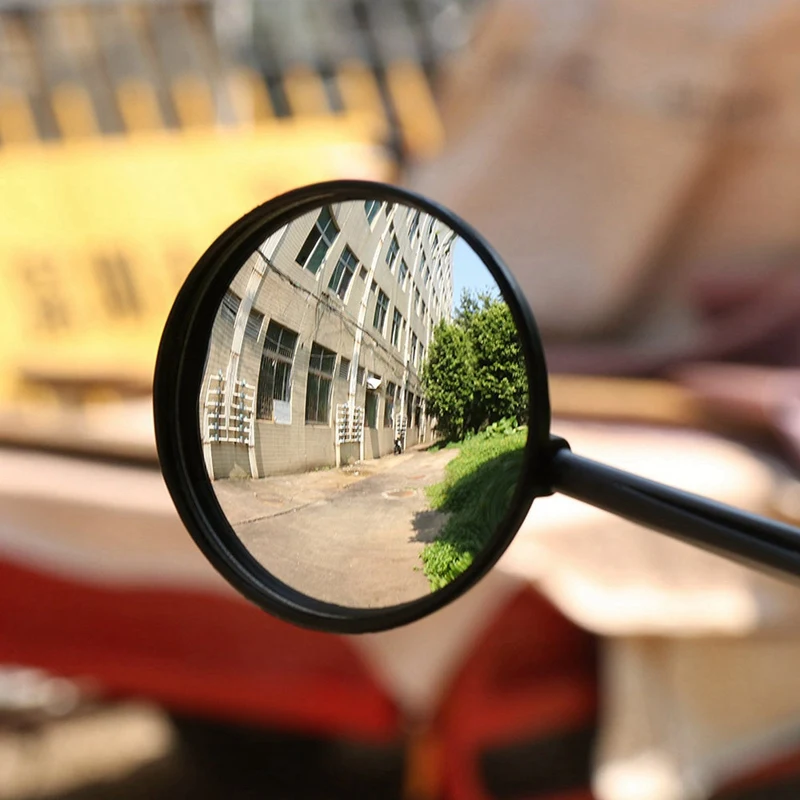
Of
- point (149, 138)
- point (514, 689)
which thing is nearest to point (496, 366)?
point (514, 689)

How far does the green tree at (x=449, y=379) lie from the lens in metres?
0.40

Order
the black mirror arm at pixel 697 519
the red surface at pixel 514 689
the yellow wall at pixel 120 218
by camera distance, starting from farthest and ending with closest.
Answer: the yellow wall at pixel 120 218, the red surface at pixel 514 689, the black mirror arm at pixel 697 519

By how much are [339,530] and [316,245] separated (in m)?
0.15

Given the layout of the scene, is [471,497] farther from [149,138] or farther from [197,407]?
[149,138]

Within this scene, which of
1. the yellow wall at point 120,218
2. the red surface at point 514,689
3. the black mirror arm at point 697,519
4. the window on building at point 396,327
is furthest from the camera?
the yellow wall at point 120,218

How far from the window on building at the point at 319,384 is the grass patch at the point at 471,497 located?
7 centimetres

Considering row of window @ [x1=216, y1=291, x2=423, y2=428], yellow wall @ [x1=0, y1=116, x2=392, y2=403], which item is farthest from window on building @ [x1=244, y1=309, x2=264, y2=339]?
yellow wall @ [x1=0, y1=116, x2=392, y2=403]

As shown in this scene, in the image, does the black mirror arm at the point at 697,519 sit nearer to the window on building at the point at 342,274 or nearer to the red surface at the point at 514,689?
the window on building at the point at 342,274

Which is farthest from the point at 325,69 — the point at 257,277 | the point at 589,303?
the point at 257,277

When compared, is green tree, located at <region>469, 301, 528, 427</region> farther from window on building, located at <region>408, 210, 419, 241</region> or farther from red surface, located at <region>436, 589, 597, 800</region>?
red surface, located at <region>436, 589, 597, 800</region>

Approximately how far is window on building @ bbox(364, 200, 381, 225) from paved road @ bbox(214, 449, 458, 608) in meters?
0.13

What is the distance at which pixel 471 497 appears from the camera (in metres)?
0.41

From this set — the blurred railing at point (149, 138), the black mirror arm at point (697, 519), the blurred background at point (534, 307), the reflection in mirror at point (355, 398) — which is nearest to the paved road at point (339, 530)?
the reflection in mirror at point (355, 398)

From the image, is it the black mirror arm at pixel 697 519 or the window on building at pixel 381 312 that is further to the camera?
the window on building at pixel 381 312
